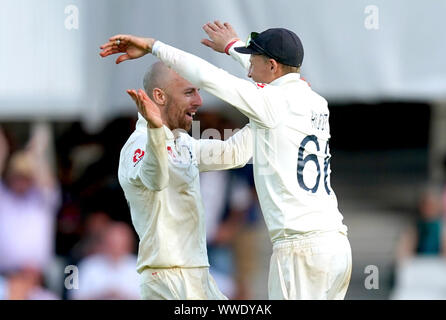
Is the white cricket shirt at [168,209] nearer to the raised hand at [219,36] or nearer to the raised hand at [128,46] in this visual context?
the raised hand at [128,46]

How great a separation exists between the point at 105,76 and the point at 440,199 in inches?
113

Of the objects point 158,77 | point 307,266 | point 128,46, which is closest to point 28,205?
point 158,77

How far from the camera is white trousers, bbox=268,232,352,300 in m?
4.43

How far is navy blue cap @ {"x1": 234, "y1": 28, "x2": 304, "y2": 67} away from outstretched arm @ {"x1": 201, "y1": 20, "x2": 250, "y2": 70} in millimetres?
386

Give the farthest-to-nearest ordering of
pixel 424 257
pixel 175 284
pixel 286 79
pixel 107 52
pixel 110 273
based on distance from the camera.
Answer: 1. pixel 424 257
2. pixel 110 273
3. pixel 175 284
4. pixel 286 79
5. pixel 107 52

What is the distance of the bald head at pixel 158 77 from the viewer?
4926 mm

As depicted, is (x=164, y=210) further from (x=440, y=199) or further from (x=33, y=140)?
(x=440, y=199)

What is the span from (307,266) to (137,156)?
Answer: 100cm

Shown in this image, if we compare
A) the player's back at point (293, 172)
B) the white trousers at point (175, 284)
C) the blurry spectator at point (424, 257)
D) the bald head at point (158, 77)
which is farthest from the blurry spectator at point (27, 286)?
the blurry spectator at point (424, 257)

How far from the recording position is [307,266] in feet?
14.6

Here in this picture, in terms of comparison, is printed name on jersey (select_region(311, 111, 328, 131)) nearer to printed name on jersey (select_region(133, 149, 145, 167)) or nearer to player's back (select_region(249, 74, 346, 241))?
player's back (select_region(249, 74, 346, 241))

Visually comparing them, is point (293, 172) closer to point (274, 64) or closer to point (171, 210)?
point (274, 64)

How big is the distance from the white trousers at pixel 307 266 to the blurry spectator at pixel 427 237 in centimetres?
254

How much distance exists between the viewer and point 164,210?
186 inches
